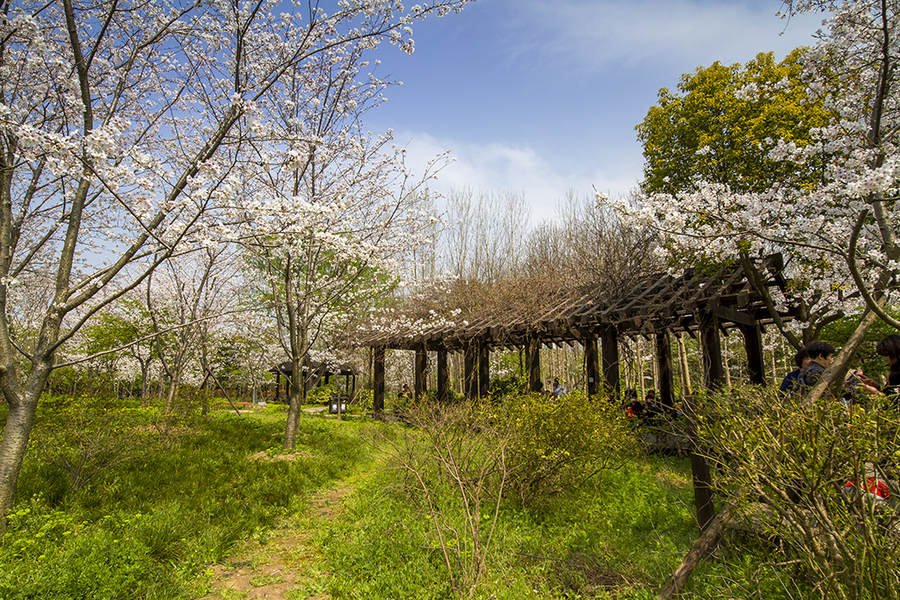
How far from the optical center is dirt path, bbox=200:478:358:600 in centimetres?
318

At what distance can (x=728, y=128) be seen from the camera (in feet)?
30.1

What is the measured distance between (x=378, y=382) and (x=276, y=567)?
10988 mm

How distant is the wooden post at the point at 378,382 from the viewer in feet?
46.5

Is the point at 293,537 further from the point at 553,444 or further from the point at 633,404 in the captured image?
the point at 633,404

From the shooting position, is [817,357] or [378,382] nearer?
[817,357]

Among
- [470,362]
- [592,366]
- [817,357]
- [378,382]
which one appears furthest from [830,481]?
[378,382]

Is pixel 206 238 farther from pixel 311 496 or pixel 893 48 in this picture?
pixel 893 48

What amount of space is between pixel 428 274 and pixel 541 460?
56.0 ft

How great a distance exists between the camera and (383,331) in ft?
41.4

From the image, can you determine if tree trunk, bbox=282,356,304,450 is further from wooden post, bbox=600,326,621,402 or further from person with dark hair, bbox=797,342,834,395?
person with dark hair, bbox=797,342,834,395

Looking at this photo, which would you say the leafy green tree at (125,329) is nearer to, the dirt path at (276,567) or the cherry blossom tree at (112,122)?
the cherry blossom tree at (112,122)

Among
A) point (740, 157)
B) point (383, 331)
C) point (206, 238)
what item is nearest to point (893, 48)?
point (740, 157)

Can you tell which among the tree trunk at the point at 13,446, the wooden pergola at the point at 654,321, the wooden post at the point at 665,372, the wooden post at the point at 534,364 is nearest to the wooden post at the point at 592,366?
the wooden pergola at the point at 654,321

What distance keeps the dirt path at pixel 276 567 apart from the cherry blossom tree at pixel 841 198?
377 centimetres
